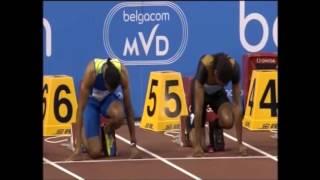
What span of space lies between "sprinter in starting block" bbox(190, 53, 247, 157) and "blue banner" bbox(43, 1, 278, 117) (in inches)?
72.3

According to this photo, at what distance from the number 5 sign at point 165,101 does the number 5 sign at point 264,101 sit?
2.81 feet

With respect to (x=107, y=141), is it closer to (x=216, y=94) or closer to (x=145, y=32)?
(x=216, y=94)

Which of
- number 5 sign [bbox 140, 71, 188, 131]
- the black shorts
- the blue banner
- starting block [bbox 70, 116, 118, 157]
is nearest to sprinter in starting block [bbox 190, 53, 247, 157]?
the black shorts

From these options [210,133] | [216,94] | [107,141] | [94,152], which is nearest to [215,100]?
[216,94]

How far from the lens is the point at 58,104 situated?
348 inches

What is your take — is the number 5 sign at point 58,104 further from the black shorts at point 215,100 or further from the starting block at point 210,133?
the black shorts at point 215,100

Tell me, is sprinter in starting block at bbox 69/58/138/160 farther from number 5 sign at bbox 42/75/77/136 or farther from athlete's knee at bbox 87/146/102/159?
number 5 sign at bbox 42/75/77/136

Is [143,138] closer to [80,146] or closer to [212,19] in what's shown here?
[80,146]

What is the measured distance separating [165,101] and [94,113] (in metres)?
1.76

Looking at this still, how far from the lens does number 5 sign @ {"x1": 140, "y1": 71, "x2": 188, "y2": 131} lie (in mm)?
9039

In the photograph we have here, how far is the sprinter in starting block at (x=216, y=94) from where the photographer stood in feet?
23.2
